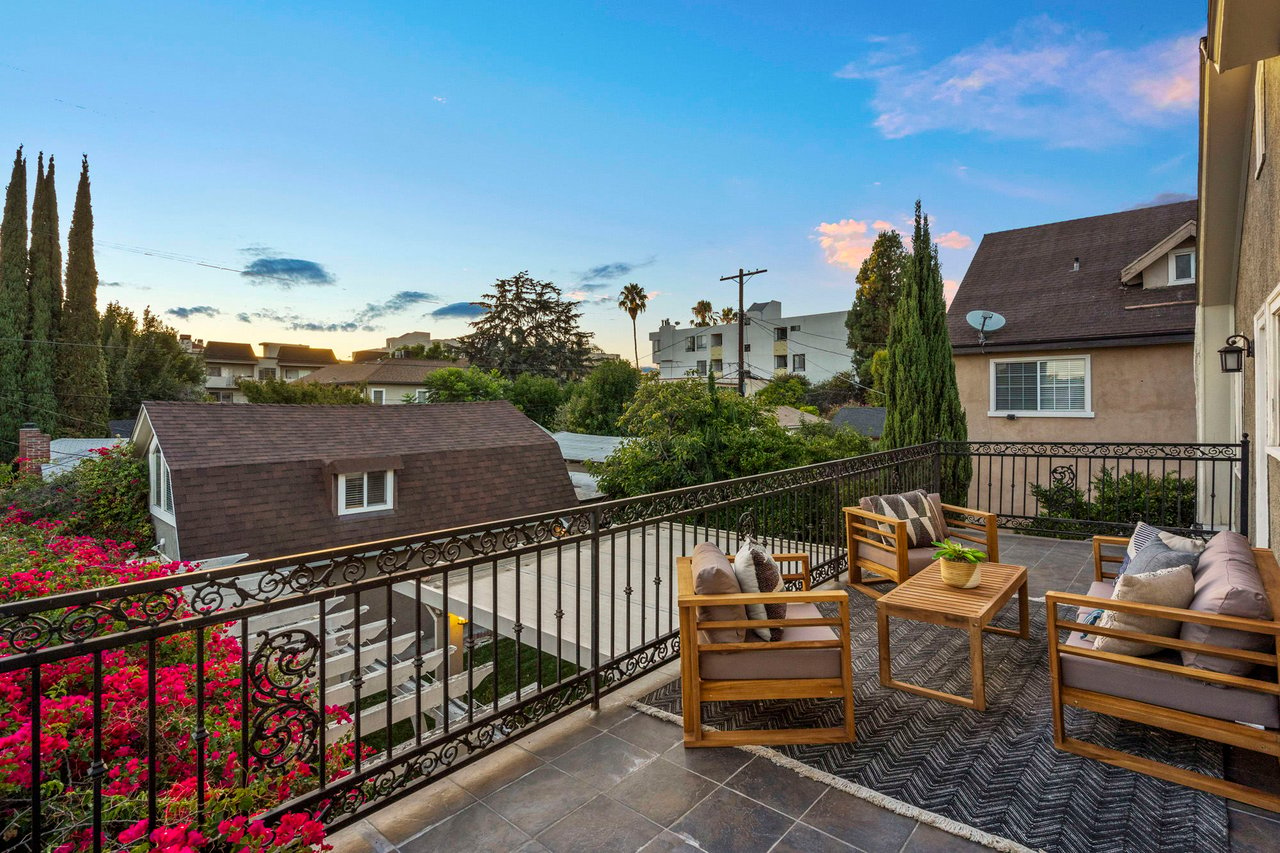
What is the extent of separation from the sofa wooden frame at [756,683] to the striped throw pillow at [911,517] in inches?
91.9

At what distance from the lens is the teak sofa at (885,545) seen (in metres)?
4.56

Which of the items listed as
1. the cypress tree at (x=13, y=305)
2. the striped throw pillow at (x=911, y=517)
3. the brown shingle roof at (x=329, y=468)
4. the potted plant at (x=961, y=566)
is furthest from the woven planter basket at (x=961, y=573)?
the cypress tree at (x=13, y=305)

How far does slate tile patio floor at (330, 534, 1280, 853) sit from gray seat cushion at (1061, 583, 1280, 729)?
0.35 meters

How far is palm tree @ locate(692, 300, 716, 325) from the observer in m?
49.7

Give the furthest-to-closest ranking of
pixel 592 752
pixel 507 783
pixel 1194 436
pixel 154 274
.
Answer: pixel 154 274 → pixel 1194 436 → pixel 592 752 → pixel 507 783

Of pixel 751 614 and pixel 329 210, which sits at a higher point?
pixel 329 210

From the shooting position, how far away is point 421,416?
15.5m

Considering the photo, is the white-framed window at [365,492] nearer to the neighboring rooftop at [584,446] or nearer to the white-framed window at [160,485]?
the white-framed window at [160,485]

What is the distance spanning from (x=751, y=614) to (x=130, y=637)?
92.4 inches

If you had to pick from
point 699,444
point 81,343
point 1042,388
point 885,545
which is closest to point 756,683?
point 885,545

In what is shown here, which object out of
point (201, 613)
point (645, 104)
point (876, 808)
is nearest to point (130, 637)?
point (201, 613)

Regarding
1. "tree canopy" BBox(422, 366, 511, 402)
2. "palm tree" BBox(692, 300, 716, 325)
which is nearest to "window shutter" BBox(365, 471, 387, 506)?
"tree canopy" BBox(422, 366, 511, 402)

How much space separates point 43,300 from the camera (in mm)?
21922

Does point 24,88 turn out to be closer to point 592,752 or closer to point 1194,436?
point 592,752
